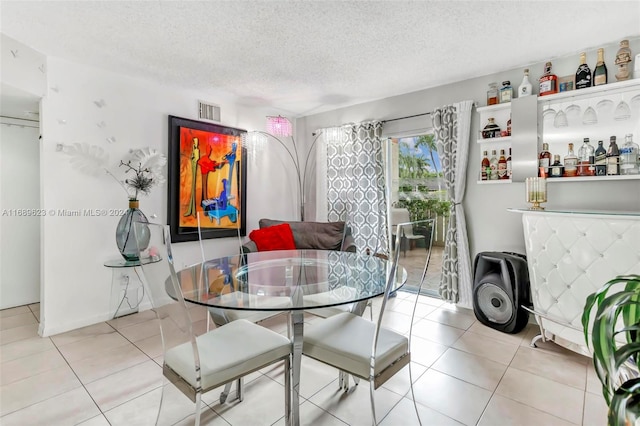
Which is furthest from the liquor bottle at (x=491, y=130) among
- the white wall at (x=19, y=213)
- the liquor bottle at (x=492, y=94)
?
the white wall at (x=19, y=213)

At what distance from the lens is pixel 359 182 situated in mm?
4184

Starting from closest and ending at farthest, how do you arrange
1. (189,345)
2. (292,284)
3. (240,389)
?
(189,345) < (240,389) < (292,284)

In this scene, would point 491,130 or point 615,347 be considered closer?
point 615,347

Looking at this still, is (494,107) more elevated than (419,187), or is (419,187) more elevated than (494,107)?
(494,107)

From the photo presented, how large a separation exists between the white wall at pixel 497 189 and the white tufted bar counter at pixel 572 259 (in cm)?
63

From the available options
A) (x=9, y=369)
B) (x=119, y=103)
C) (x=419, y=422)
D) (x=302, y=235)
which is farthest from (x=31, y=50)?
(x=419, y=422)

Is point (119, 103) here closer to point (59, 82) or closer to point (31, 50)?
point (59, 82)

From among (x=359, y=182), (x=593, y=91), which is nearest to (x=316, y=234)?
(x=359, y=182)

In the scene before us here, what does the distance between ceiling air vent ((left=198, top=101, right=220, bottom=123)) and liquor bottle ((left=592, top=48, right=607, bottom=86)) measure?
3871mm

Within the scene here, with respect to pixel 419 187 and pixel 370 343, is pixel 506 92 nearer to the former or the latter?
pixel 419 187

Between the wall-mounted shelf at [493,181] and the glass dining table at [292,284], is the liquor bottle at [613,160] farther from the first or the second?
the glass dining table at [292,284]

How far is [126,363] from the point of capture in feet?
7.50

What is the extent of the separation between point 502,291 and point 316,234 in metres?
2.11

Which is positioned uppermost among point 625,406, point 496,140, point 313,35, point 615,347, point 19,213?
point 313,35
